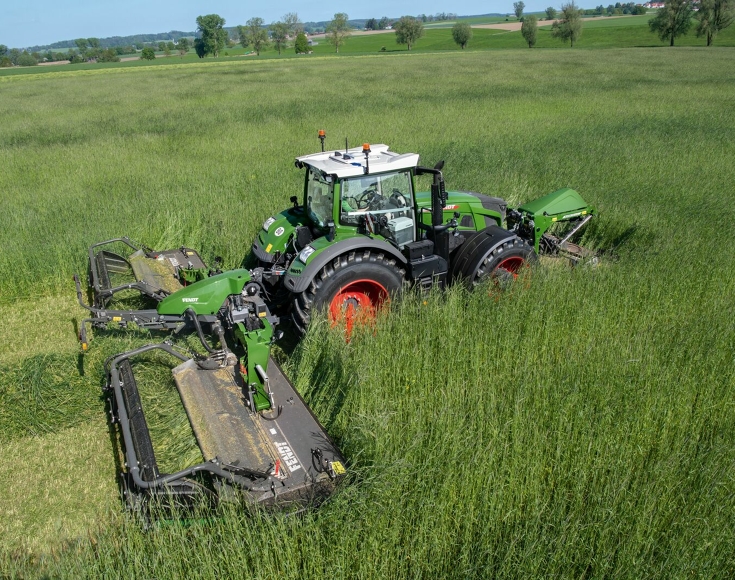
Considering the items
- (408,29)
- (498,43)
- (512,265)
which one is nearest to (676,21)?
(498,43)

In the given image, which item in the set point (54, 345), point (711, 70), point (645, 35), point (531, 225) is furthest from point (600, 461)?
point (645, 35)

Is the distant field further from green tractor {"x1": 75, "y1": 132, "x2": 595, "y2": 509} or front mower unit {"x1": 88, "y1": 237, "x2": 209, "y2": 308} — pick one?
green tractor {"x1": 75, "y1": 132, "x2": 595, "y2": 509}

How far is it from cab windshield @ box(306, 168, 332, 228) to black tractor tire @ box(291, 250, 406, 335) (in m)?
0.64

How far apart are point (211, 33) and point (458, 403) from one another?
113 m

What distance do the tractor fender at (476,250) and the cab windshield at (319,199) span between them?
5.58 ft

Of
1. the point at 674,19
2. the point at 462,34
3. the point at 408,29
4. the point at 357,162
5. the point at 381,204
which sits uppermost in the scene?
the point at 408,29

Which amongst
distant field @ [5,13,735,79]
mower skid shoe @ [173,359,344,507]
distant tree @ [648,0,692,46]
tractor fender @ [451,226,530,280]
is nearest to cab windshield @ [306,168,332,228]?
tractor fender @ [451,226,530,280]

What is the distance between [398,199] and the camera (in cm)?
668

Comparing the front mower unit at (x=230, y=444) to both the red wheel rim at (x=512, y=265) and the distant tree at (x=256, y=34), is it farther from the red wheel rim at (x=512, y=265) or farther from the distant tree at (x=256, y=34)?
the distant tree at (x=256, y=34)

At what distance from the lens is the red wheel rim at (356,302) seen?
6164 mm

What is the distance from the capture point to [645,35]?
3071 inches

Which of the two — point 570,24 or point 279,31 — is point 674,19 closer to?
point 570,24

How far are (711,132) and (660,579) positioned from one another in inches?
617

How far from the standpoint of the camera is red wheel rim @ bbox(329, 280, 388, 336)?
20.2ft
